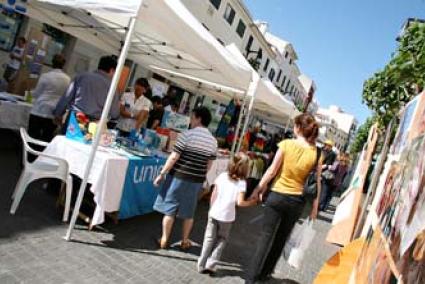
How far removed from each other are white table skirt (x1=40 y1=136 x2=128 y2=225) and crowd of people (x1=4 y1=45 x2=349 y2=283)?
468 mm

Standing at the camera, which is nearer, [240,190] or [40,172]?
[240,190]

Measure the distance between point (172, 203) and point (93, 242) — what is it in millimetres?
972

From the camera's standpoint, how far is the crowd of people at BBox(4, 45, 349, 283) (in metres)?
4.32

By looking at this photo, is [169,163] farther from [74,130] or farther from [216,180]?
[74,130]

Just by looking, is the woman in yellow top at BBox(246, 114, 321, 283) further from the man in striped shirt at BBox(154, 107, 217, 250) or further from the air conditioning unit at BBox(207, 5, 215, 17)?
the air conditioning unit at BBox(207, 5, 215, 17)

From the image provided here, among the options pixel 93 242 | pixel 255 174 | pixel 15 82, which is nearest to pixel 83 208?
pixel 93 242

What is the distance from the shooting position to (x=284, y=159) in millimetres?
4332

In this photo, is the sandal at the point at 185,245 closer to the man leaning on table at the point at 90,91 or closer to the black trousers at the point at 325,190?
the man leaning on table at the point at 90,91

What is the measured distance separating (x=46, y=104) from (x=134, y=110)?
1.42 meters

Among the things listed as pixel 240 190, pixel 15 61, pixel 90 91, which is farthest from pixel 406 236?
pixel 15 61

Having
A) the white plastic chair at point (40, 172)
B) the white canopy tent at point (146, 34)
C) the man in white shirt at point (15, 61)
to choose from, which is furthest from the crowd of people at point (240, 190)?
the man in white shirt at point (15, 61)

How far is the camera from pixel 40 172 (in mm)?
4688

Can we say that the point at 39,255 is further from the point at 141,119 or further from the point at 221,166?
the point at 221,166

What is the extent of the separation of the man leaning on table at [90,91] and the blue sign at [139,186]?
865mm
